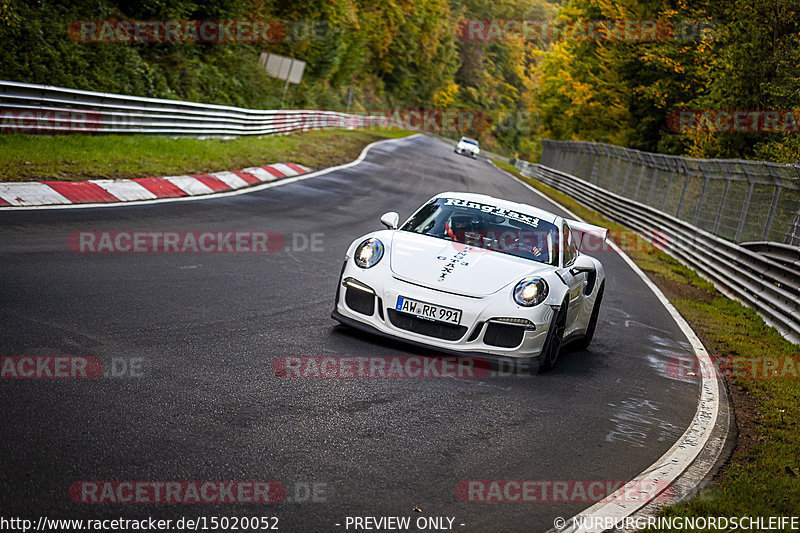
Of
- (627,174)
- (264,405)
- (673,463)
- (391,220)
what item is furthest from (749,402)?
(627,174)

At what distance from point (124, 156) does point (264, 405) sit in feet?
40.2

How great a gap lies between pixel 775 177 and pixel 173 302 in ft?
33.6

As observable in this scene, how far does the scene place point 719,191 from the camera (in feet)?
58.1

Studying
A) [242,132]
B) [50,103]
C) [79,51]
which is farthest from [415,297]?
[242,132]

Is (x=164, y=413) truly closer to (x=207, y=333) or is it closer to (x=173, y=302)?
(x=207, y=333)

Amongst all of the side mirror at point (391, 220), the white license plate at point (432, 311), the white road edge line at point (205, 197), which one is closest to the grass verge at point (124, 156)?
the white road edge line at point (205, 197)

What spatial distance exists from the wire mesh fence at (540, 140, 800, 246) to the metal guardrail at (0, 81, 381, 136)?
12389 millimetres

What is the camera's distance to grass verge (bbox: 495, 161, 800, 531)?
4.88 meters

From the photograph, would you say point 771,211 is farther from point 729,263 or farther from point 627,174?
point 627,174

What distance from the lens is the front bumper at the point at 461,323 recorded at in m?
6.74

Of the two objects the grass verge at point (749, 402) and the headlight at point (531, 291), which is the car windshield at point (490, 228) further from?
the grass verge at point (749, 402)

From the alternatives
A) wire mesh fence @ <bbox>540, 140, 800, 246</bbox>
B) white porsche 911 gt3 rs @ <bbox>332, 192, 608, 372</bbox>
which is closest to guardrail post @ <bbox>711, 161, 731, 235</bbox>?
wire mesh fence @ <bbox>540, 140, 800, 246</bbox>

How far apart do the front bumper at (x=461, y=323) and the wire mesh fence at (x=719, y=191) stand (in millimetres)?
7399

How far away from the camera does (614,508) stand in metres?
4.53
